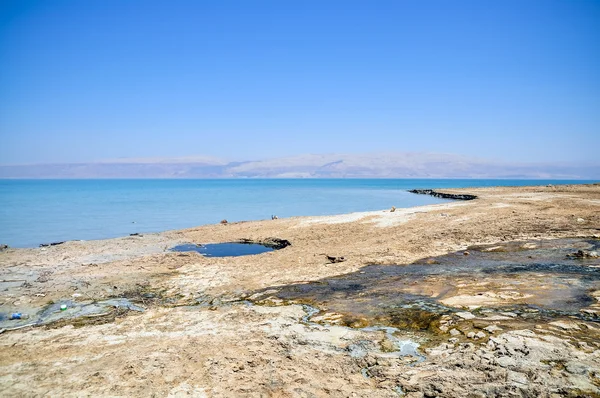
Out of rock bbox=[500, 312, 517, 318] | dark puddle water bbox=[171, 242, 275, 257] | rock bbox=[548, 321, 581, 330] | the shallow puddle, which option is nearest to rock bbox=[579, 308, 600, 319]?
rock bbox=[548, 321, 581, 330]

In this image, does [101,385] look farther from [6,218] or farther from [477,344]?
[6,218]

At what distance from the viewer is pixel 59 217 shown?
35.8m

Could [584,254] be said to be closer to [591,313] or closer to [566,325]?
[591,313]

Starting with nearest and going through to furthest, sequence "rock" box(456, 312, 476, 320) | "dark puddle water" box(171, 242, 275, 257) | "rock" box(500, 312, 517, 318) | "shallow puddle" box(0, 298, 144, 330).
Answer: "rock" box(500, 312, 517, 318) < "rock" box(456, 312, 476, 320) < "shallow puddle" box(0, 298, 144, 330) < "dark puddle water" box(171, 242, 275, 257)

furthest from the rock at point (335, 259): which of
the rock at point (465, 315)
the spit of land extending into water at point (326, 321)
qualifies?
the rock at point (465, 315)

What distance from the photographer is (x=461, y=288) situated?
7816 millimetres

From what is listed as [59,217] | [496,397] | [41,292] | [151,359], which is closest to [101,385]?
[151,359]

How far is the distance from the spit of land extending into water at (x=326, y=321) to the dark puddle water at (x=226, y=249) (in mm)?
2370

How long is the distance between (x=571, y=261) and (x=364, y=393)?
27.5 feet

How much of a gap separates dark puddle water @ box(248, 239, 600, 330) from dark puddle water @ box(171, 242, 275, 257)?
724 centimetres

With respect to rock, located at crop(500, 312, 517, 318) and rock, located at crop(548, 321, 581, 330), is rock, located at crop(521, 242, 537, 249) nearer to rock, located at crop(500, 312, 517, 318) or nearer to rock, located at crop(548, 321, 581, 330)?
rock, located at crop(500, 312, 517, 318)

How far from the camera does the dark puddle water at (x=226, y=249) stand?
1620 centimetres

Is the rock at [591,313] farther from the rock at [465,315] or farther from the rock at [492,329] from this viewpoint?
the rock at [465,315]

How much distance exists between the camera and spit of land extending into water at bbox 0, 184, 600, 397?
14.6 ft
